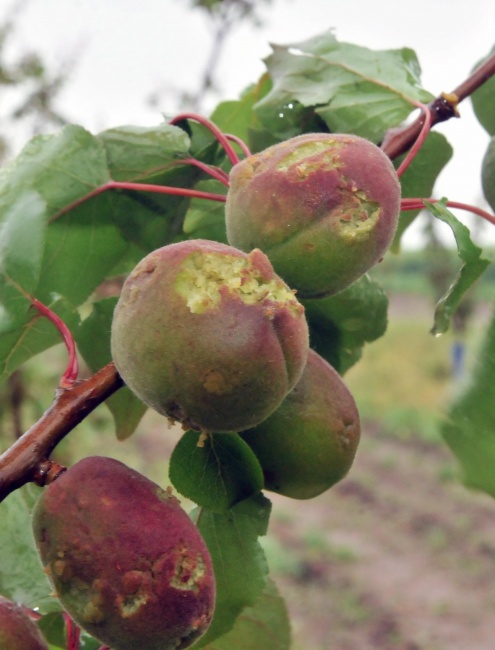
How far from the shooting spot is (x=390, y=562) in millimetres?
4828

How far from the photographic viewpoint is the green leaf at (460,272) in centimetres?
79

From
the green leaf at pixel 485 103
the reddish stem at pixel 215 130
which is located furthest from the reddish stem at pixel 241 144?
the green leaf at pixel 485 103

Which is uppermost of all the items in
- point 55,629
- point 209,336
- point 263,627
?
point 209,336

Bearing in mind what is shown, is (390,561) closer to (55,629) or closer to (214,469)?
(55,629)

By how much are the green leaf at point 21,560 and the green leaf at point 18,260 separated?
0.24 m

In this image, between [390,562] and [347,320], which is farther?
[390,562]

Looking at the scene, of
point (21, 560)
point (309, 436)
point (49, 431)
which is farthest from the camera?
point (21, 560)

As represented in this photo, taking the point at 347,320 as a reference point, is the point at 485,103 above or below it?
above

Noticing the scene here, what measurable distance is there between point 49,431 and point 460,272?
1.40 feet

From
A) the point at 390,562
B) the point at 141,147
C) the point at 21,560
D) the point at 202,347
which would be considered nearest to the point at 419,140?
the point at 141,147

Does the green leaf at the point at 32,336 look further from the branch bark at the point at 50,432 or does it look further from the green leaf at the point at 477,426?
the green leaf at the point at 477,426

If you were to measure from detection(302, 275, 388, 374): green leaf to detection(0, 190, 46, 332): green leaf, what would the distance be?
34 centimetres

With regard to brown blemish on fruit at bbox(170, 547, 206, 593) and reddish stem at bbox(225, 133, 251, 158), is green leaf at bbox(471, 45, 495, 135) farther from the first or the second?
brown blemish on fruit at bbox(170, 547, 206, 593)

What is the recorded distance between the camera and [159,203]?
101 centimetres
